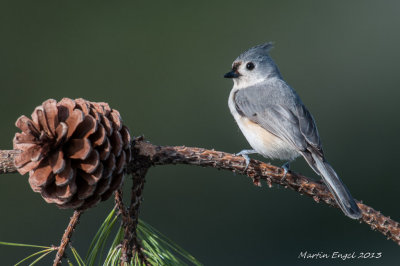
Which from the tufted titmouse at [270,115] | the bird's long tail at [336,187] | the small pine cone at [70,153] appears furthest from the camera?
the tufted titmouse at [270,115]

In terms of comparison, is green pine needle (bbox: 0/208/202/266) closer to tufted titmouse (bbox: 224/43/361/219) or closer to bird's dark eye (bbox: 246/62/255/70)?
tufted titmouse (bbox: 224/43/361/219)

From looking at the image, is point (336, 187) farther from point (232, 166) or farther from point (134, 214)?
point (134, 214)

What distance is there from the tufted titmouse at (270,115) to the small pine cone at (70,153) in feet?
2.49

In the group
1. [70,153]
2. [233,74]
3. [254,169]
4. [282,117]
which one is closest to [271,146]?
[282,117]

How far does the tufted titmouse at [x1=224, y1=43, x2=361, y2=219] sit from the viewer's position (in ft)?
6.41

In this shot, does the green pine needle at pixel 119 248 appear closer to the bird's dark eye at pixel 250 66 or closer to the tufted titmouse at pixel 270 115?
the tufted titmouse at pixel 270 115

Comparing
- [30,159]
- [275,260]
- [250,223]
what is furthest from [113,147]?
[250,223]

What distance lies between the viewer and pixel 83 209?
1142 millimetres

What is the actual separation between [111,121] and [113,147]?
0.06m

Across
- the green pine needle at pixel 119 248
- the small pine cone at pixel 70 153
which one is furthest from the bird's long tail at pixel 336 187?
the small pine cone at pixel 70 153

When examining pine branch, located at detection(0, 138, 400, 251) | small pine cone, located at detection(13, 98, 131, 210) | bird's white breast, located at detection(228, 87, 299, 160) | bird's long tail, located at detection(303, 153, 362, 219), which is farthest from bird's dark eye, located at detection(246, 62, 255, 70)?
small pine cone, located at detection(13, 98, 131, 210)

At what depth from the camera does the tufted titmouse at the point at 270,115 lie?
6.41 ft

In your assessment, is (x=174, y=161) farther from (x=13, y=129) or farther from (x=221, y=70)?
(x=221, y=70)

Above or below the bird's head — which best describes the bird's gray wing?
below
